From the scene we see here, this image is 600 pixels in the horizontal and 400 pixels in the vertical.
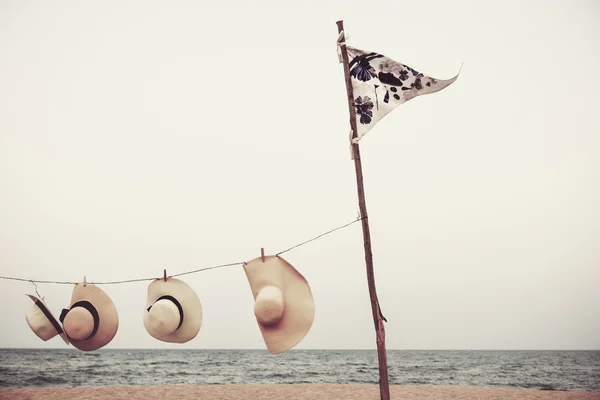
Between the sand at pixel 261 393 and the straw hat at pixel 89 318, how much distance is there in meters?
6.65

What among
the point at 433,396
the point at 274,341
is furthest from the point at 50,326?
the point at 433,396

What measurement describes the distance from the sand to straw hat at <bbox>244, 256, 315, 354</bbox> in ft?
24.9

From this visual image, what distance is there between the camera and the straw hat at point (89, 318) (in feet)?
18.0

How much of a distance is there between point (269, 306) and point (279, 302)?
0.11 m

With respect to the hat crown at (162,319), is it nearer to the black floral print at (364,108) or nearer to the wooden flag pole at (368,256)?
the wooden flag pole at (368,256)

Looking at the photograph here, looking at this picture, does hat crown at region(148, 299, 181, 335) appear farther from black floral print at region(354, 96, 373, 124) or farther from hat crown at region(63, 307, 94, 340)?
black floral print at region(354, 96, 373, 124)

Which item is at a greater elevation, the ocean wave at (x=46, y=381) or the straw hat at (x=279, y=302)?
the straw hat at (x=279, y=302)

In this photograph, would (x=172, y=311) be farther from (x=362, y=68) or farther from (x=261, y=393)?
(x=261, y=393)

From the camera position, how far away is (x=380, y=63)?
503 centimetres

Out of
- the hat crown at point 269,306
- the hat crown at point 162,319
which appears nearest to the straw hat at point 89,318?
the hat crown at point 162,319

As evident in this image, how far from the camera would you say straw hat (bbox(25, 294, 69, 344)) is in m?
5.63

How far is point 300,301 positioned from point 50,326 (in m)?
3.06

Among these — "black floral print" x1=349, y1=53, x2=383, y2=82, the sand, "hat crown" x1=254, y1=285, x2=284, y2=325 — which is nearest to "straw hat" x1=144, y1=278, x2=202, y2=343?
"hat crown" x1=254, y1=285, x2=284, y2=325

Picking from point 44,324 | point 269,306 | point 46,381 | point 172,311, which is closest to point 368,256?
point 269,306
